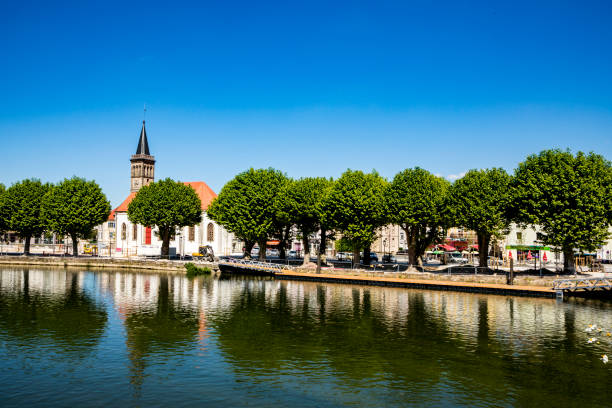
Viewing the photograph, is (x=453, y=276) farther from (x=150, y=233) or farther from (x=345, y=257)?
(x=150, y=233)

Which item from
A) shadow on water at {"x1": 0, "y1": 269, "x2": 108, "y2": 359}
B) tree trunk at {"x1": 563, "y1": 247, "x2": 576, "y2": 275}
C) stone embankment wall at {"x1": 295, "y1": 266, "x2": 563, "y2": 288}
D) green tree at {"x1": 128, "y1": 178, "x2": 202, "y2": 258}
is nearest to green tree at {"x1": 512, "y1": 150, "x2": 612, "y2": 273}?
tree trunk at {"x1": 563, "y1": 247, "x2": 576, "y2": 275}

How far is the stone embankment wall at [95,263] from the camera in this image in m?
96.4

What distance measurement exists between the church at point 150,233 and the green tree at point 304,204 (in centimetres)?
3038

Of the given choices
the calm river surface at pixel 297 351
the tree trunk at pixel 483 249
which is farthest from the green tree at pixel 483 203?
the calm river surface at pixel 297 351

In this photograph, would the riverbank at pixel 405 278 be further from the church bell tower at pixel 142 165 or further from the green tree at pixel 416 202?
the church bell tower at pixel 142 165

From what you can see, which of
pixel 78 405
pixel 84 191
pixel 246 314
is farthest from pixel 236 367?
pixel 84 191

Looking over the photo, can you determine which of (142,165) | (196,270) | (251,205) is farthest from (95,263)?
(142,165)

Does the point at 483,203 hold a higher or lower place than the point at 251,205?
lower

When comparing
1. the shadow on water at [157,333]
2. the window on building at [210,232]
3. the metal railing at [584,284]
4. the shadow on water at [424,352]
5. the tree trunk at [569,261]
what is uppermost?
the window on building at [210,232]

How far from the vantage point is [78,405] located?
72.9 ft

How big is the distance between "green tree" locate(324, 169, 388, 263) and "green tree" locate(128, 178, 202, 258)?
36.6 meters

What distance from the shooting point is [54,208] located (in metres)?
104

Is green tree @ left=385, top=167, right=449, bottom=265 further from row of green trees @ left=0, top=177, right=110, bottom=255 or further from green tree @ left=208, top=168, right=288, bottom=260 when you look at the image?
row of green trees @ left=0, top=177, right=110, bottom=255

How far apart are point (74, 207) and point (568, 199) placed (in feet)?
295
